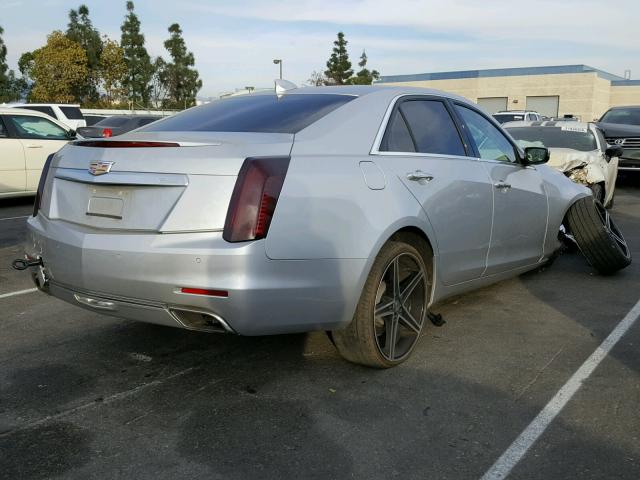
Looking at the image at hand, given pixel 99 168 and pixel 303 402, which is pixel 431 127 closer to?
pixel 303 402

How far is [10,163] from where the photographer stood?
11023 mm

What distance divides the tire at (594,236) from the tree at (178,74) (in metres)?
60.2

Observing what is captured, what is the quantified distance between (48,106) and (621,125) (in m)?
17.2

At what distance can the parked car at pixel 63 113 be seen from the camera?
2114 centimetres

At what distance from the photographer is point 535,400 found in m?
3.45

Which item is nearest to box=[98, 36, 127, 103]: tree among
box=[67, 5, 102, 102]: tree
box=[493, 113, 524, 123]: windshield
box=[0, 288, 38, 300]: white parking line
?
box=[67, 5, 102, 102]: tree

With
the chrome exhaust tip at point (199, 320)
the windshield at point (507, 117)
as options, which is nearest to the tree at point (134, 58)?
the windshield at point (507, 117)

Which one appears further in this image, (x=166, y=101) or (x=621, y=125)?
(x=166, y=101)

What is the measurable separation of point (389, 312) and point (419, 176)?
2.69 feet

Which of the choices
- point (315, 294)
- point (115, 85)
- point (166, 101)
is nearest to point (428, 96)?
point (315, 294)

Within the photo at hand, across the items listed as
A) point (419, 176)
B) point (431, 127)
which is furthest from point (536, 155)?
point (419, 176)

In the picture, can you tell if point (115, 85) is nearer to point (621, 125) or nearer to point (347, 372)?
point (621, 125)

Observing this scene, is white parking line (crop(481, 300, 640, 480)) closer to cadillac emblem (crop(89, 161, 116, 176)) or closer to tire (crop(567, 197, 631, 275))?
tire (crop(567, 197, 631, 275))

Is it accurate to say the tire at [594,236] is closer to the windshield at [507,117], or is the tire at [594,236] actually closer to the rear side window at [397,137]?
the rear side window at [397,137]
